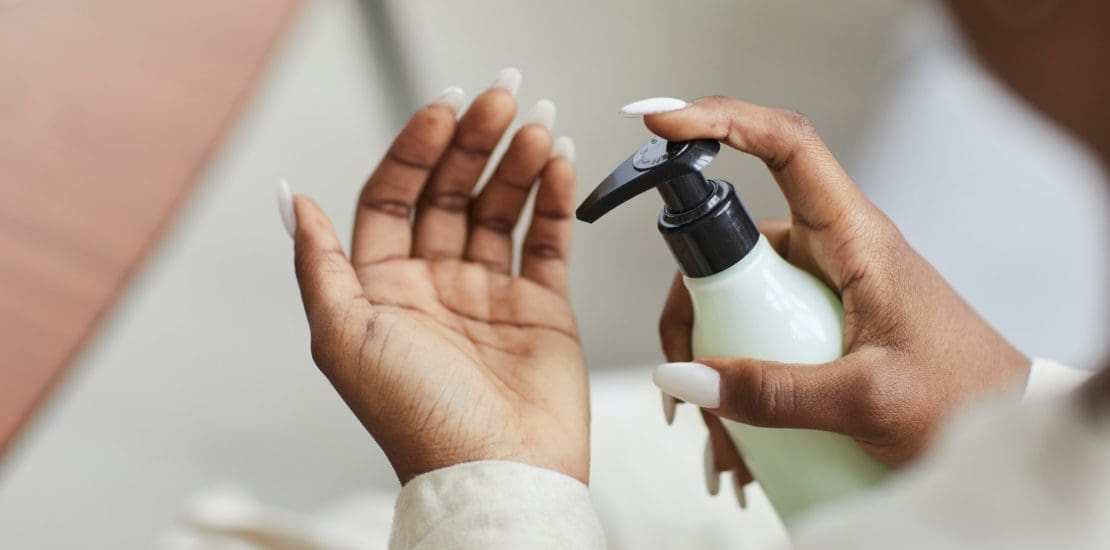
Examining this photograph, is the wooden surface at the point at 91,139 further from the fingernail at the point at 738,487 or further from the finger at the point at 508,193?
the fingernail at the point at 738,487

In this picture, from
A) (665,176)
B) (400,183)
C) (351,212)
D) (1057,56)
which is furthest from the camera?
(351,212)

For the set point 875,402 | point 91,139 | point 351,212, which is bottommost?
point 351,212

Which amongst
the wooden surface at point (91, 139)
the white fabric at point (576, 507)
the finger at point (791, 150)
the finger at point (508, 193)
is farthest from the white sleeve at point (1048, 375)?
the wooden surface at point (91, 139)

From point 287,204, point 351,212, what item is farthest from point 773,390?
point 351,212

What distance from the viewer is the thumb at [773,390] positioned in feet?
1.02

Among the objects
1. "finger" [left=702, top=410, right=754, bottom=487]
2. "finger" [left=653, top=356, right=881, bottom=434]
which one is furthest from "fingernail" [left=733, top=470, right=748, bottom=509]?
"finger" [left=653, top=356, right=881, bottom=434]

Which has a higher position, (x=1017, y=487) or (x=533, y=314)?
(x=1017, y=487)

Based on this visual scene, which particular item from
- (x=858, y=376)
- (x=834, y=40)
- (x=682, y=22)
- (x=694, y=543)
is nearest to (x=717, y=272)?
(x=858, y=376)

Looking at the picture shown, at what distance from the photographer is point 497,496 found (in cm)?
33

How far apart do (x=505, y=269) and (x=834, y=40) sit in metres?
0.68

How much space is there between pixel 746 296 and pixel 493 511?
11 centimetres

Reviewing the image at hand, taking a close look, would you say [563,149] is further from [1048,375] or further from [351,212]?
[351,212]

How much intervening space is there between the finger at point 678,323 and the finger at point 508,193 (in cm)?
8

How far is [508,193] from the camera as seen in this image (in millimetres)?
430
